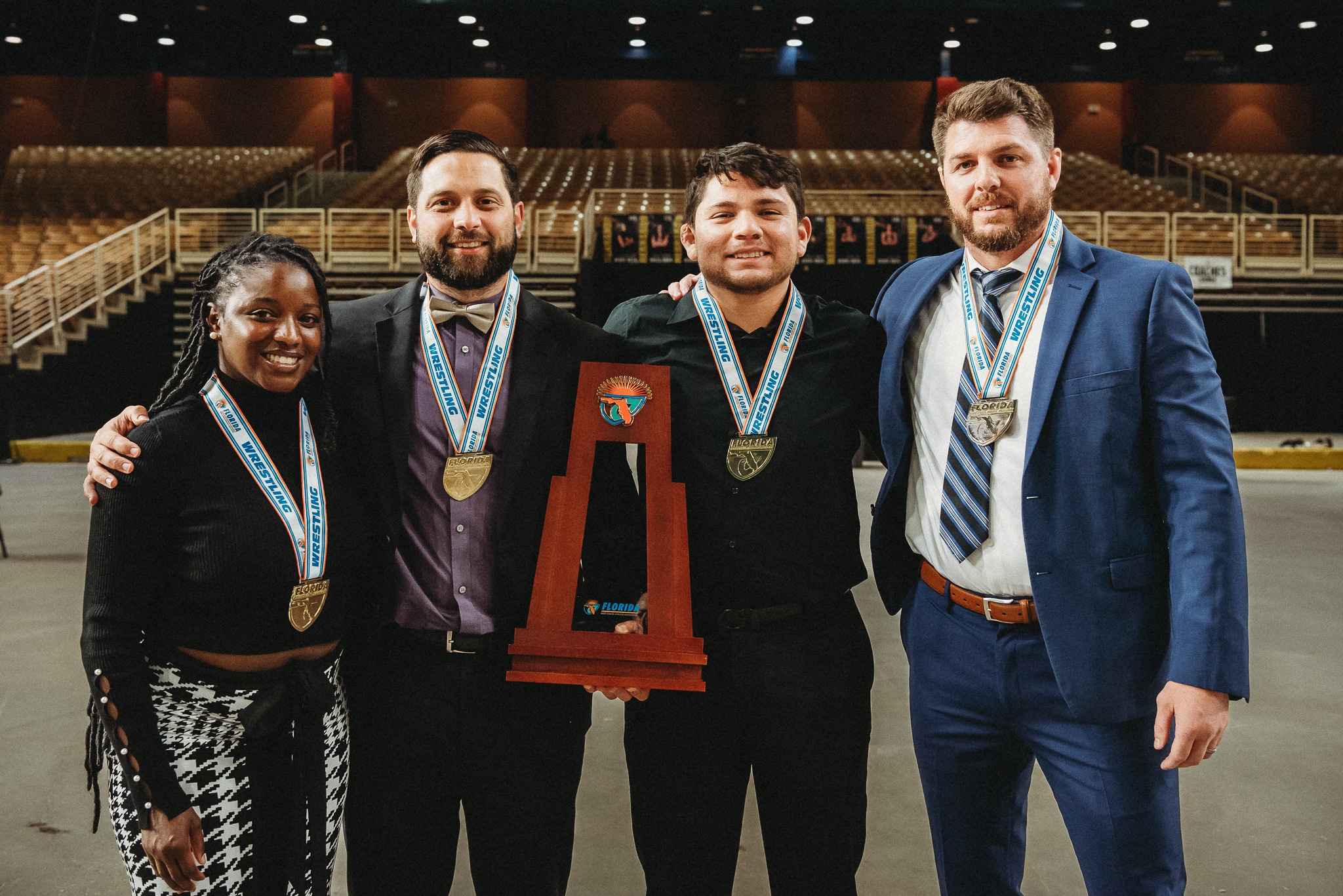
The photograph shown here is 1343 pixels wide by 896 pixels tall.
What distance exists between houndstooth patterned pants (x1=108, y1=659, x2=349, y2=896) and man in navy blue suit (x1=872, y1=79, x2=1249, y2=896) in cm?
144

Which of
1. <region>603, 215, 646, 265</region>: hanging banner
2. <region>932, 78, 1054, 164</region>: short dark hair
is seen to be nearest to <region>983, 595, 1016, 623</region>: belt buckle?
<region>932, 78, 1054, 164</region>: short dark hair

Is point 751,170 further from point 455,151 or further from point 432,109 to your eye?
point 432,109

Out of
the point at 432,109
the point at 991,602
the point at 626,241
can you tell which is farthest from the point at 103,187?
the point at 991,602

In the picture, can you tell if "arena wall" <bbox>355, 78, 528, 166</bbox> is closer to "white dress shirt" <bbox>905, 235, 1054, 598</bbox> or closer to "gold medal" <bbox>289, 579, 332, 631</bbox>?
"white dress shirt" <bbox>905, 235, 1054, 598</bbox>

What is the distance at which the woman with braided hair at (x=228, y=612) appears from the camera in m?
1.64

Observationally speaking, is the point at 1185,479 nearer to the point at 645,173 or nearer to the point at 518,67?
the point at 645,173

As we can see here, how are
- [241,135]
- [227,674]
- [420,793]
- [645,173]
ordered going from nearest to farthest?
[227,674] → [420,793] → [645,173] → [241,135]

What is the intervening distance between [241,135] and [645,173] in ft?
35.8

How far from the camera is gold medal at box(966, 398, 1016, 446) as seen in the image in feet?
6.34

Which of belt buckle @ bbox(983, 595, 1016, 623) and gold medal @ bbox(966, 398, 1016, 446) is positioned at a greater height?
gold medal @ bbox(966, 398, 1016, 446)

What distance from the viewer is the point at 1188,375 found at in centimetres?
179

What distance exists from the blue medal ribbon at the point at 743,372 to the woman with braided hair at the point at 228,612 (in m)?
0.88

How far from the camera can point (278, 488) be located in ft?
5.84

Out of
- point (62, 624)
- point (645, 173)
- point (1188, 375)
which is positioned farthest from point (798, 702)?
point (645, 173)
